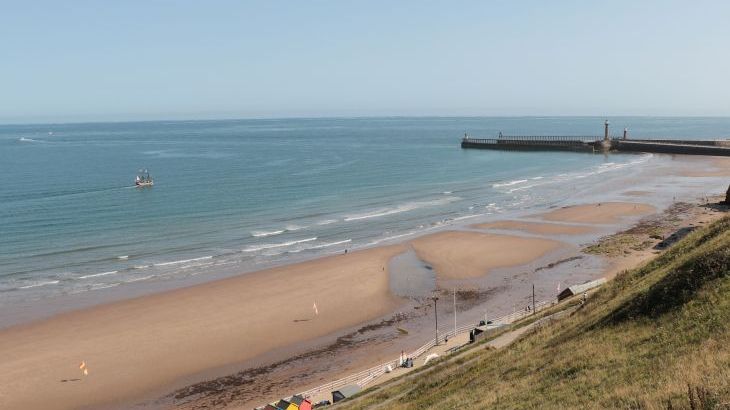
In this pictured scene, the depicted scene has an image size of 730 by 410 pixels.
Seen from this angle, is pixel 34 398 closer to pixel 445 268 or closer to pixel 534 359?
pixel 534 359

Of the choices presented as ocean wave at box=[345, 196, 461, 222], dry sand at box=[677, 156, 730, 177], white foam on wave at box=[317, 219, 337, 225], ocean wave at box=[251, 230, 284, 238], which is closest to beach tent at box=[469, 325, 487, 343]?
ocean wave at box=[251, 230, 284, 238]

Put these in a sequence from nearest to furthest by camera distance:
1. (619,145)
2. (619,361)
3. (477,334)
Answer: (619,361) → (477,334) → (619,145)

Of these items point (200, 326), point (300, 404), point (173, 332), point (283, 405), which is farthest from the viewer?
point (200, 326)

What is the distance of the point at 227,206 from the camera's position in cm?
6019

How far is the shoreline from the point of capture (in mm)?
24406

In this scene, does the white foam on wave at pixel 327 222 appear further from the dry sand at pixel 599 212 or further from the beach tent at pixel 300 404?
the beach tent at pixel 300 404

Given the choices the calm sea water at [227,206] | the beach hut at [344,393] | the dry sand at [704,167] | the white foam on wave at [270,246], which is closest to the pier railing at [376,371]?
the beach hut at [344,393]

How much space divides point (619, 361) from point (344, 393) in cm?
1040

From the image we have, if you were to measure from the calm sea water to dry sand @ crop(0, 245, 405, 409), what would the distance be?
4.91 meters

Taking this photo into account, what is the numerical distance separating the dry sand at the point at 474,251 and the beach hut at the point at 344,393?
16.8 metres

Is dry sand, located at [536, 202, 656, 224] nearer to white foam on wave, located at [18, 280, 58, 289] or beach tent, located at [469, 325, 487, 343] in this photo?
beach tent, located at [469, 325, 487, 343]

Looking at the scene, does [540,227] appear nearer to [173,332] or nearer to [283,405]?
[173,332]

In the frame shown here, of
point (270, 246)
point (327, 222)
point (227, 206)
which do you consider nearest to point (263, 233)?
point (270, 246)

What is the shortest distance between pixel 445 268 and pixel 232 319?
1460 cm
